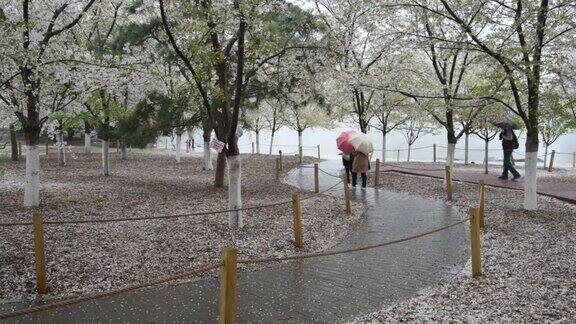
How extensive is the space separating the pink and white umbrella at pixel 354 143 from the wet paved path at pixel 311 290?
5391 mm

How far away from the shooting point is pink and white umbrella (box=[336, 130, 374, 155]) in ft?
46.3

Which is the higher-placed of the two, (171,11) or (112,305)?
(171,11)

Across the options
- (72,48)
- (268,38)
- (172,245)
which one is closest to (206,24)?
(268,38)

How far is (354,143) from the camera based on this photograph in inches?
558

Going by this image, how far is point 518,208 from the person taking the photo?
1095cm

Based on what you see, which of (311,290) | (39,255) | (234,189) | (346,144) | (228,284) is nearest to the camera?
(228,284)

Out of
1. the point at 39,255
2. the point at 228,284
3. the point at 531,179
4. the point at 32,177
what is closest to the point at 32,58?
the point at 32,177

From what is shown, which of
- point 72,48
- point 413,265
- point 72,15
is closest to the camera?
point 413,265

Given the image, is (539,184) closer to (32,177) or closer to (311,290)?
(311,290)

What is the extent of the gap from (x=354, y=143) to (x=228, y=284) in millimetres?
10548

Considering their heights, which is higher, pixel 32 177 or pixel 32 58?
pixel 32 58

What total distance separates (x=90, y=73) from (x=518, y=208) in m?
10.4

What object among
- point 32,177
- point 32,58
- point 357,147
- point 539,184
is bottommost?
point 539,184

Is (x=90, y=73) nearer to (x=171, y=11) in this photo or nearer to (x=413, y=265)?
(x=171, y=11)
